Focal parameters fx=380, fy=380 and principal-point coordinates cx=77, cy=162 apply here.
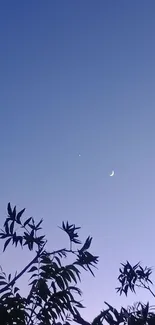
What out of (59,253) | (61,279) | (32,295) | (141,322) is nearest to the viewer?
(141,322)

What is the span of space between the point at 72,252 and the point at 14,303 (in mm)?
1011

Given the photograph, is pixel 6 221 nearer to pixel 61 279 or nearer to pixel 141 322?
pixel 61 279

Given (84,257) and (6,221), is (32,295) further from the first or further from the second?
(6,221)

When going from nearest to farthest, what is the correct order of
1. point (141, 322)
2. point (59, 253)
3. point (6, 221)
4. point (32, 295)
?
1. point (141, 322)
2. point (32, 295)
3. point (59, 253)
4. point (6, 221)

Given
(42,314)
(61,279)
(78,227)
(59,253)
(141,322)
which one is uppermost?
(78,227)

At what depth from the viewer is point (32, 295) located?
361 centimetres

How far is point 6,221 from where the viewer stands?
14.8ft

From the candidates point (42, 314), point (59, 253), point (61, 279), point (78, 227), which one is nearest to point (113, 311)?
point (42, 314)

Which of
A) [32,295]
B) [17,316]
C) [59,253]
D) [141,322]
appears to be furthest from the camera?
[59,253]

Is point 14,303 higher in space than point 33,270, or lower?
lower

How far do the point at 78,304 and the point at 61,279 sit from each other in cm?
30

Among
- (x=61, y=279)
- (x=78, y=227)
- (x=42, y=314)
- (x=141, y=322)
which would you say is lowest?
(x=141, y=322)

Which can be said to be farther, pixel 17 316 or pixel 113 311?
pixel 17 316

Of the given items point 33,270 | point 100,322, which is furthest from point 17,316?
point 100,322
